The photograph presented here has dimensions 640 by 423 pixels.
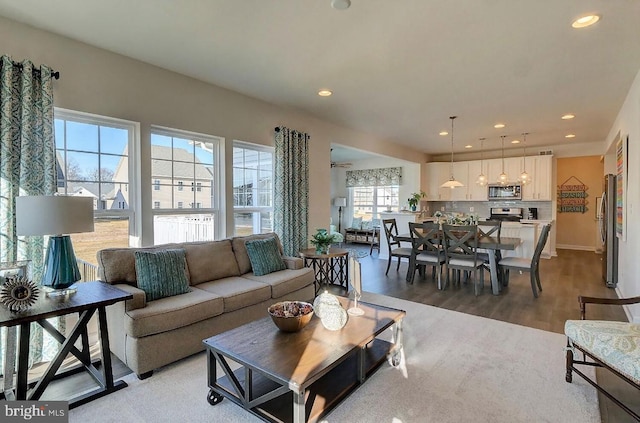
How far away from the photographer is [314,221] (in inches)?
208

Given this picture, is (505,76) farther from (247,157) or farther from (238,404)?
(238,404)

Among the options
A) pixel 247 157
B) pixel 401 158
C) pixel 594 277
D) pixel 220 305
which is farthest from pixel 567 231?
pixel 220 305

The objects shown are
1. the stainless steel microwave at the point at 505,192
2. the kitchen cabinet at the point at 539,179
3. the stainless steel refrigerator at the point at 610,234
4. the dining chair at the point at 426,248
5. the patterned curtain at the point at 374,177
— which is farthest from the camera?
the patterned curtain at the point at 374,177

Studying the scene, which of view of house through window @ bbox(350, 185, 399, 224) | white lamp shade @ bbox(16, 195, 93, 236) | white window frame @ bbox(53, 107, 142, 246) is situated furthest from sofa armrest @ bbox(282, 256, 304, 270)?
view of house through window @ bbox(350, 185, 399, 224)

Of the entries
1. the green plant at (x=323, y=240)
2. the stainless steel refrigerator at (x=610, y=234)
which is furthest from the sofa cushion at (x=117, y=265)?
the stainless steel refrigerator at (x=610, y=234)

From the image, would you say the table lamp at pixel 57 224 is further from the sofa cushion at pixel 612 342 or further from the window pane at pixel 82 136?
the sofa cushion at pixel 612 342

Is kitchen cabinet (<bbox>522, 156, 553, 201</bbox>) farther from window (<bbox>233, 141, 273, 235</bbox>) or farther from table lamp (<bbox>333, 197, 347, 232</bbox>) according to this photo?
window (<bbox>233, 141, 273, 235</bbox>)

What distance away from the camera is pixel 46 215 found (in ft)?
6.87

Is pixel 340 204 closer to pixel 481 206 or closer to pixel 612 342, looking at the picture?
pixel 481 206

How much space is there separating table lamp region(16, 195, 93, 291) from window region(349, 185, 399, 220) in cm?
823

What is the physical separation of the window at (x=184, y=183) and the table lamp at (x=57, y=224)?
1.23 metres

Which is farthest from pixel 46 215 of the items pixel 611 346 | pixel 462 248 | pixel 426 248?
pixel 426 248

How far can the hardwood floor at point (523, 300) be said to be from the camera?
2.27 m

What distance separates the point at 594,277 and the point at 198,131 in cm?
667
